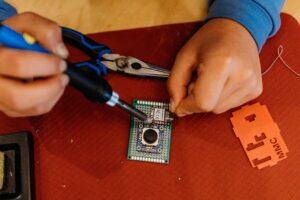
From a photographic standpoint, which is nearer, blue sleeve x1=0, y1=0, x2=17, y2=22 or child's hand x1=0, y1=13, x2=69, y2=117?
child's hand x1=0, y1=13, x2=69, y2=117

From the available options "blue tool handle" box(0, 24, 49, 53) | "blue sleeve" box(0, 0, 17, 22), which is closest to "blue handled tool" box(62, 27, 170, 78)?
"blue sleeve" box(0, 0, 17, 22)

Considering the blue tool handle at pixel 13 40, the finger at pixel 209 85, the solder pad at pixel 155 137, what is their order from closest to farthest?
1. the blue tool handle at pixel 13 40
2. the finger at pixel 209 85
3. the solder pad at pixel 155 137

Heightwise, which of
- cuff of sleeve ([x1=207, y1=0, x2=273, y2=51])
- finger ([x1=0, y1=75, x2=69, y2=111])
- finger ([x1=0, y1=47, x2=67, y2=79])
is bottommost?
finger ([x1=0, y1=75, x2=69, y2=111])

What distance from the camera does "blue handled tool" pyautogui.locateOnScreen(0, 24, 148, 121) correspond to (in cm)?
42

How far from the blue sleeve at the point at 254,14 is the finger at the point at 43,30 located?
29cm

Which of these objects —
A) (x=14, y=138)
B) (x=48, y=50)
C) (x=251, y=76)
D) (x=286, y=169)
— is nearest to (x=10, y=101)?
(x=48, y=50)

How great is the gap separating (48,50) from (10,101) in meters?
0.08

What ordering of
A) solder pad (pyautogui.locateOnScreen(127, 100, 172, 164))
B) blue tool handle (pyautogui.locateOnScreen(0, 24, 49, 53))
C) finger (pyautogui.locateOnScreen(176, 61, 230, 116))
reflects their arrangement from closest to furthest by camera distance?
blue tool handle (pyautogui.locateOnScreen(0, 24, 49, 53)), finger (pyautogui.locateOnScreen(176, 61, 230, 116)), solder pad (pyautogui.locateOnScreen(127, 100, 172, 164))

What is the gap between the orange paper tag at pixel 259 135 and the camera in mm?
628

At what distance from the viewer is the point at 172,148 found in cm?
64

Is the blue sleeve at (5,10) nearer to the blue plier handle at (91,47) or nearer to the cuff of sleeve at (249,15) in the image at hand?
the blue plier handle at (91,47)

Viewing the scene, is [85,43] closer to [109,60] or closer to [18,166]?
[109,60]

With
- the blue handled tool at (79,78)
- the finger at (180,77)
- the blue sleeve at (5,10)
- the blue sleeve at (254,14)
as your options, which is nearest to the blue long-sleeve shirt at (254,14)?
the blue sleeve at (254,14)

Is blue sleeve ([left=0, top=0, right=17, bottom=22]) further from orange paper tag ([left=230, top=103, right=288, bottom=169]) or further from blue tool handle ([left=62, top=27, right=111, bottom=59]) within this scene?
orange paper tag ([left=230, top=103, right=288, bottom=169])
